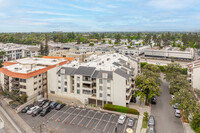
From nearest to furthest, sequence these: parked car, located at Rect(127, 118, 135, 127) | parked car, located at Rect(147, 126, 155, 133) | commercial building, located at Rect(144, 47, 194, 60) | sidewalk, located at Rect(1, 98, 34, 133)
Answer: parked car, located at Rect(147, 126, 155, 133), sidewalk, located at Rect(1, 98, 34, 133), parked car, located at Rect(127, 118, 135, 127), commercial building, located at Rect(144, 47, 194, 60)

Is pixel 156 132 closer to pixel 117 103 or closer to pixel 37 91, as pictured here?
→ pixel 117 103

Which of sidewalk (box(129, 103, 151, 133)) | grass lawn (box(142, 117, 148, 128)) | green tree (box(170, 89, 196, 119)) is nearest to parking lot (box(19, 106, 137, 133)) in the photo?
sidewalk (box(129, 103, 151, 133))

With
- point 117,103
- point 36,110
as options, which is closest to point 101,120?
point 117,103

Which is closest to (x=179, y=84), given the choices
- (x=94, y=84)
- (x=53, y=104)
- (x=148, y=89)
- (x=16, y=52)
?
(x=148, y=89)

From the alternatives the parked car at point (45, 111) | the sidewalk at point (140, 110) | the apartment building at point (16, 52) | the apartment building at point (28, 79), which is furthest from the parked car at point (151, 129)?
the apartment building at point (16, 52)

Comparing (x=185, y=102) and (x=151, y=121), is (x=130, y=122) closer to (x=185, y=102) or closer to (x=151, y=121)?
(x=151, y=121)

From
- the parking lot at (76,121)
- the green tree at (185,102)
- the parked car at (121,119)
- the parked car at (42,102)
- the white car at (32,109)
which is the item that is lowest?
the parking lot at (76,121)

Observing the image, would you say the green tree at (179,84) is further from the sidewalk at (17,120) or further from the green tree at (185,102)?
the sidewalk at (17,120)

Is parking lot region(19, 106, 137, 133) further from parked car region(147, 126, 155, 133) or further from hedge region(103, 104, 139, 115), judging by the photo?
parked car region(147, 126, 155, 133)
